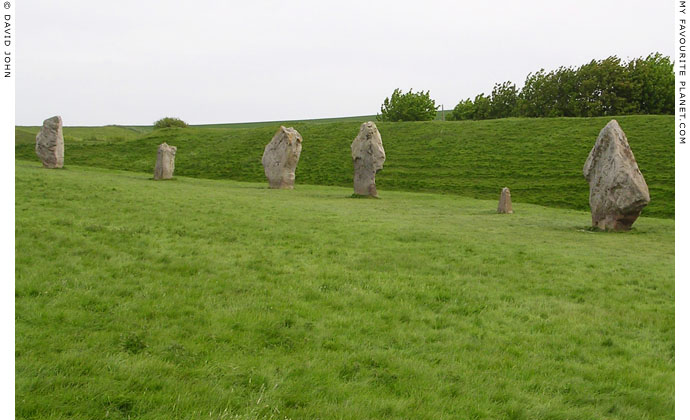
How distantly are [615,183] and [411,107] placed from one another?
65390mm

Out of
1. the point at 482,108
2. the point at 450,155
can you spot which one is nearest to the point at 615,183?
the point at 450,155

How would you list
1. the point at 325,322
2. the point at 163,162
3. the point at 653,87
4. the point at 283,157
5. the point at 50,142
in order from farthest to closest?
1. the point at 653,87
2. the point at 163,162
3. the point at 50,142
4. the point at 283,157
5. the point at 325,322

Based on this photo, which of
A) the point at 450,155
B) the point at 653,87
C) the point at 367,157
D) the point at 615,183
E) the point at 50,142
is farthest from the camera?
the point at 653,87

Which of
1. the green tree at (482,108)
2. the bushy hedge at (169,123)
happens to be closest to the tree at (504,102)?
the green tree at (482,108)

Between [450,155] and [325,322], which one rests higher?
[450,155]

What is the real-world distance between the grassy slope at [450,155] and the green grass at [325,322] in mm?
22801

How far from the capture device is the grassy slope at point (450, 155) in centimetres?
3719

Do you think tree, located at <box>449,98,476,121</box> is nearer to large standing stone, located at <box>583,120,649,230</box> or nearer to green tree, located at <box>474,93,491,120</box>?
green tree, located at <box>474,93,491,120</box>

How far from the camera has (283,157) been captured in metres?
31.2

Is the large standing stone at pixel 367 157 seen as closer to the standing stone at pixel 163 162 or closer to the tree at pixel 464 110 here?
the standing stone at pixel 163 162

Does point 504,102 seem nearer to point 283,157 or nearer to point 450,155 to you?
point 450,155

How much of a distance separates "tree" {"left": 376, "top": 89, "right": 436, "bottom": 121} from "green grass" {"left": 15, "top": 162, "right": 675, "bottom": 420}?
67401 millimetres

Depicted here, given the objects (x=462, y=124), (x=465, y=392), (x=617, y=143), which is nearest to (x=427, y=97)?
(x=462, y=124)

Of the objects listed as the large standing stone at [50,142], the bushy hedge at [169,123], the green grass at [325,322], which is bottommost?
the green grass at [325,322]
